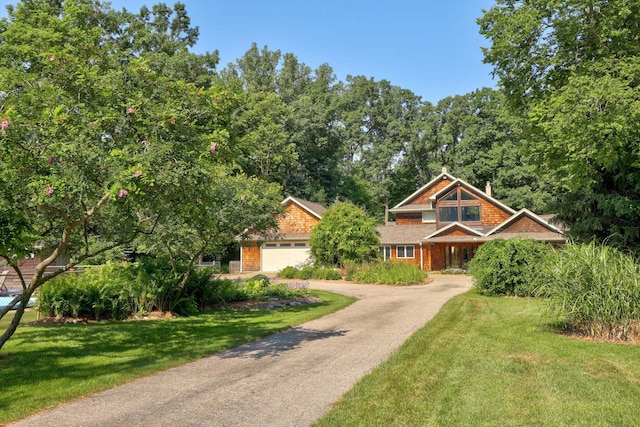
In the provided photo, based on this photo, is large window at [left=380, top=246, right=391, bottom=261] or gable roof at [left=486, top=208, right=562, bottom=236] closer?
gable roof at [left=486, top=208, right=562, bottom=236]

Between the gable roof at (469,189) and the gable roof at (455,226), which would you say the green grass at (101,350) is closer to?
the gable roof at (455,226)

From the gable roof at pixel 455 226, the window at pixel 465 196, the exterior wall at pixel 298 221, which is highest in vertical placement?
the window at pixel 465 196

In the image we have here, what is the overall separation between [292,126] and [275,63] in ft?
69.7

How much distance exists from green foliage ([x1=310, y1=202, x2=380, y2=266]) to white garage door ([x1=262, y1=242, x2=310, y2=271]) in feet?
24.6

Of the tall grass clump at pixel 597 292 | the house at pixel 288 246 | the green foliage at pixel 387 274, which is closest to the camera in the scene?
the tall grass clump at pixel 597 292

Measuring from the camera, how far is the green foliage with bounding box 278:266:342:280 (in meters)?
29.0

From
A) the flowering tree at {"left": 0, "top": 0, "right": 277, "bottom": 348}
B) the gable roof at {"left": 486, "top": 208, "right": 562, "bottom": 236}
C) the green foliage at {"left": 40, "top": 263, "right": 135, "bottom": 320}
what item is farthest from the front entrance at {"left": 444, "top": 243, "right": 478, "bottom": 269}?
the flowering tree at {"left": 0, "top": 0, "right": 277, "bottom": 348}

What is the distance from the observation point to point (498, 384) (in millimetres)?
6559

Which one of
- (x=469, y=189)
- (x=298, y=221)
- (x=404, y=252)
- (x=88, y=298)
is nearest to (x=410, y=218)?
(x=404, y=252)

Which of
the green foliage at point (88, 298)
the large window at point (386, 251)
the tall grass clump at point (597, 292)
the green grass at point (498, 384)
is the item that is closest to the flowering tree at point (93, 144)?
the green foliage at point (88, 298)

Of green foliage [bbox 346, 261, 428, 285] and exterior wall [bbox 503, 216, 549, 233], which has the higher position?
exterior wall [bbox 503, 216, 549, 233]

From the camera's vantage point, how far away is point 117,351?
8883 mm

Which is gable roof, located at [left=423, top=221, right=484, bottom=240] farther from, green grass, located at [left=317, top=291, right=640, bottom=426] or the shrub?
green grass, located at [left=317, top=291, right=640, bottom=426]

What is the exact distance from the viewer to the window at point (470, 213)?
3972cm
